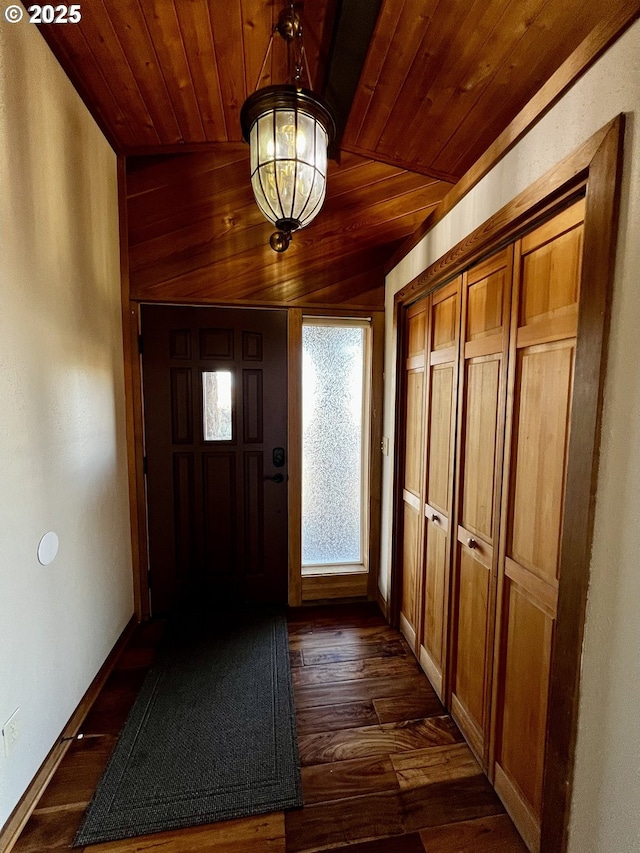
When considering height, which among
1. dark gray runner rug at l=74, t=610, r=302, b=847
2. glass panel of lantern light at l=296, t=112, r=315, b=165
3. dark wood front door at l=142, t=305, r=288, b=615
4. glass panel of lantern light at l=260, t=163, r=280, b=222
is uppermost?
glass panel of lantern light at l=296, t=112, r=315, b=165

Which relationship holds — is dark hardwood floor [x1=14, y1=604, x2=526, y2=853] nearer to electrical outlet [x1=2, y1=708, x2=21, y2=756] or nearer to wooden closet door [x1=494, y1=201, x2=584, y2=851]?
wooden closet door [x1=494, y1=201, x2=584, y2=851]

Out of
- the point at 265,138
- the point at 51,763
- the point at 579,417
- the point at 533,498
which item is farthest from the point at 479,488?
the point at 51,763

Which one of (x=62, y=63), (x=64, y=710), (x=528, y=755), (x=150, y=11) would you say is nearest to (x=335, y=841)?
(x=528, y=755)

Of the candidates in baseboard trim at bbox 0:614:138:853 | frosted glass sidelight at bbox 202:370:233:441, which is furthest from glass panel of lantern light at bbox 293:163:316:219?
baseboard trim at bbox 0:614:138:853

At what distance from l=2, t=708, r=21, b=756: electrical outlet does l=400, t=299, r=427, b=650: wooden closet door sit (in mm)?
1745

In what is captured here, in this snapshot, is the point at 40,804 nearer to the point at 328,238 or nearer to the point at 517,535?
the point at 517,535

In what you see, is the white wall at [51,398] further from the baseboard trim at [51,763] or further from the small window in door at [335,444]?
the small window in door at [335,444]

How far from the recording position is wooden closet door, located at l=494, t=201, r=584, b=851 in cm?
105

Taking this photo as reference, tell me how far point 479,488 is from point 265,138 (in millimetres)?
1442

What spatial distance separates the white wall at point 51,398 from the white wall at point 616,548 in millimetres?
1698

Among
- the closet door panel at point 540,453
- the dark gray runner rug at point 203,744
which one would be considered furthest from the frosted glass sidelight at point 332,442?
the closet door panel at point 540,453

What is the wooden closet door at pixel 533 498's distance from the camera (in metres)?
1.05

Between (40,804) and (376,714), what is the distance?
1306 millimetres

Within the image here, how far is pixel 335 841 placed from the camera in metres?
1.23
